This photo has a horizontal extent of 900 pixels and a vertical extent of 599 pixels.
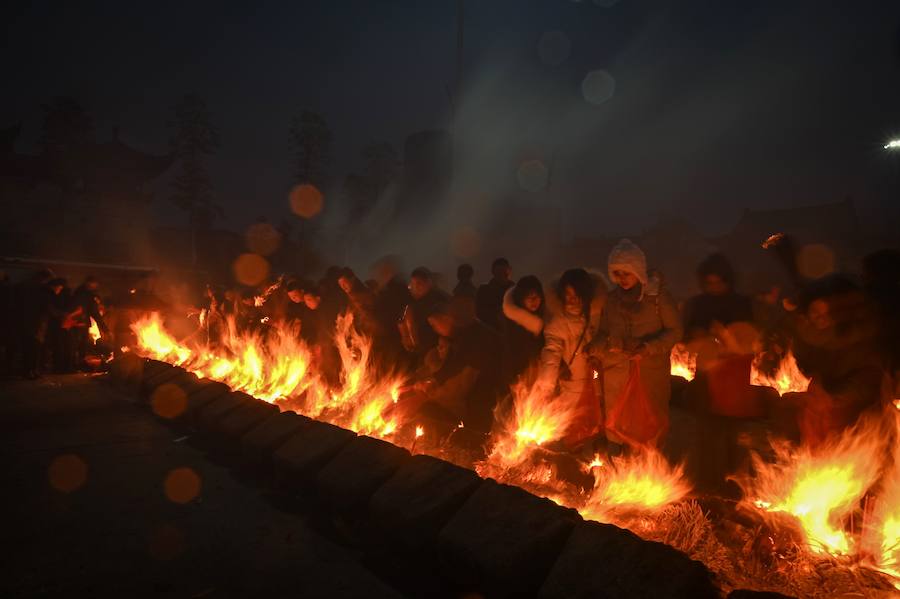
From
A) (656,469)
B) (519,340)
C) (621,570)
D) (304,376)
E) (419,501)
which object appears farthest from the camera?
(304,376)

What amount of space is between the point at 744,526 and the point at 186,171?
4115 centimetres

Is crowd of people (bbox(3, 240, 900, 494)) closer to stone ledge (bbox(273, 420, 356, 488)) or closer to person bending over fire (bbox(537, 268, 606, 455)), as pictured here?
person bending over fire (bbox(537, 268, 606, 455))

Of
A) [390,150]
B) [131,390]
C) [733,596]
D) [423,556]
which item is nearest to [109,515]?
[423,556]

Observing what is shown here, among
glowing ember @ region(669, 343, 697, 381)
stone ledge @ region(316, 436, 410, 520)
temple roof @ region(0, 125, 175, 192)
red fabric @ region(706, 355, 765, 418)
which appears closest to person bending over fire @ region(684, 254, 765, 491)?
red fabric @ region(706, 355, 765, 418)

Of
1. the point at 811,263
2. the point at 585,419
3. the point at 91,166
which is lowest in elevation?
the point at 585,419

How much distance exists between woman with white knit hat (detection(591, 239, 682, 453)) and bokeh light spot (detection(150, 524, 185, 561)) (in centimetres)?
343

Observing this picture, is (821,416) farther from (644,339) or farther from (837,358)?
(644,339)

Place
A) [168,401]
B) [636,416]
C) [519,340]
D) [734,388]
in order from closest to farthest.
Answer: [734,388], [636,416], [519,340], [168,401]

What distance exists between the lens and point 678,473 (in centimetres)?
371

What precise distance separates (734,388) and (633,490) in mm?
1410

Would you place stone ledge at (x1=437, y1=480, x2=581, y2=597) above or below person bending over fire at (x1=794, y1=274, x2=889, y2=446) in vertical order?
below

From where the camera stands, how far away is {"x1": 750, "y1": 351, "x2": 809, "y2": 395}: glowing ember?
6305 millimetres

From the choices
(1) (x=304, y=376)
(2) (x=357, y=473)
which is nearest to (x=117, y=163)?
(1) (x=304, y=376)

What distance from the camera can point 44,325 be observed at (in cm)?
1119
